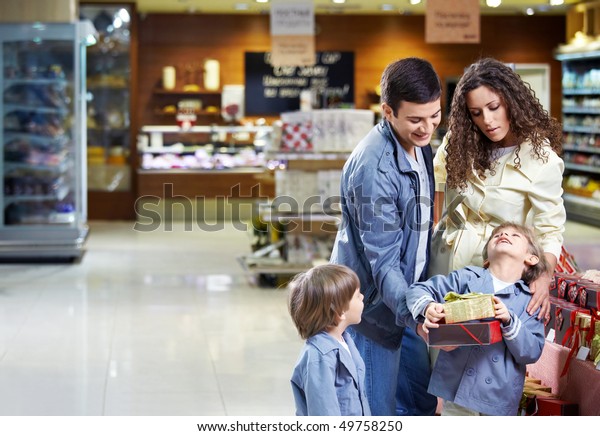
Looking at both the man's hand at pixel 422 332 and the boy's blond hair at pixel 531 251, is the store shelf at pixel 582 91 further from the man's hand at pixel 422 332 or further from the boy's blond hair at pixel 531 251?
the man's hand at pixel 422 332

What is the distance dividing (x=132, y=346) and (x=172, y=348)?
0.26 meters

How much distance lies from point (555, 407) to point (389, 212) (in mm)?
807

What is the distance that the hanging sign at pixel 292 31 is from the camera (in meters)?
10.9

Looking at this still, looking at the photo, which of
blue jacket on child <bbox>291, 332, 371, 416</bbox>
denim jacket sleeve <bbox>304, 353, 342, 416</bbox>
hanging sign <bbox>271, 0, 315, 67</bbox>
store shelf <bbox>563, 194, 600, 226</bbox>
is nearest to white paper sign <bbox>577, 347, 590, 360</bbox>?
blue jacket on child <bbox>291, 332, 371, 416</bbox>

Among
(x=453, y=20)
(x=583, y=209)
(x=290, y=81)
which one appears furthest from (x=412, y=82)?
(x=290, y=81)

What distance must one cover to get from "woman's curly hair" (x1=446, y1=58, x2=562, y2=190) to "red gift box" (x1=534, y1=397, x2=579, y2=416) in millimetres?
720

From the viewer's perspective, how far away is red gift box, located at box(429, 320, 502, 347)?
2699 mm

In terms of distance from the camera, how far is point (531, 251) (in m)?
2.91

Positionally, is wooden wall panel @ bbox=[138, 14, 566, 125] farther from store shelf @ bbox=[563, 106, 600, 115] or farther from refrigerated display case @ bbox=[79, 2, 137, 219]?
store shelf @ bbox=[563, 106, 600, 115]

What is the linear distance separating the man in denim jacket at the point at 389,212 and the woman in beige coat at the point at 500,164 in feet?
0.39

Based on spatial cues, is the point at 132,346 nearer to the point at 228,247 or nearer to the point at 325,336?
the point at 325,336

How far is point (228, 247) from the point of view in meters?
11.7

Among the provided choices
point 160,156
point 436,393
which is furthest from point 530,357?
point 160,156


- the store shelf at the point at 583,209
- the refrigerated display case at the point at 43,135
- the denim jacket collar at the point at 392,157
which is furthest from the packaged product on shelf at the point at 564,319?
the store shelf at the point at 583,209
